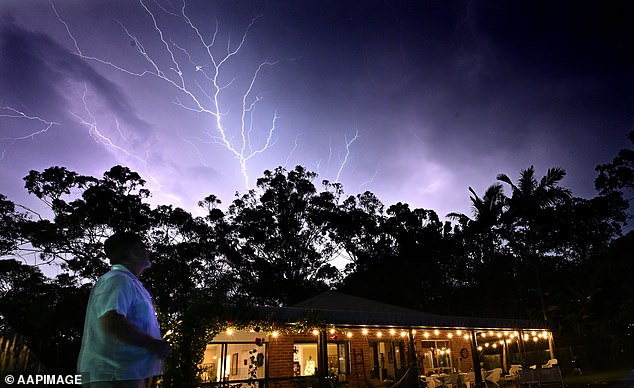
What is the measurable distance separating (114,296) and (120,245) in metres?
0.35

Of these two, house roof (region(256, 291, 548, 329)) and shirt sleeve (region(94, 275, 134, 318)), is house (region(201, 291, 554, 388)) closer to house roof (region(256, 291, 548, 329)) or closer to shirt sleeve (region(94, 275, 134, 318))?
house roof (region(256, 291, 548, 329))

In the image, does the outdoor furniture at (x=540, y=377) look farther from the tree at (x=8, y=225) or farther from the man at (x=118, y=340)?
the tree at (x=8, y=225)

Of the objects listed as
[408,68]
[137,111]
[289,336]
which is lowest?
[289,336]

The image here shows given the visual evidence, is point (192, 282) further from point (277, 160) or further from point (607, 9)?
point (607, 9)

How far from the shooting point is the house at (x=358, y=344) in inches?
349

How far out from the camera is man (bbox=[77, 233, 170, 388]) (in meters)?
1.52

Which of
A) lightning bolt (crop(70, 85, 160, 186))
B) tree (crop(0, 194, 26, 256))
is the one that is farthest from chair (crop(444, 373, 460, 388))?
tree (crop(0, 194, 26, 256))

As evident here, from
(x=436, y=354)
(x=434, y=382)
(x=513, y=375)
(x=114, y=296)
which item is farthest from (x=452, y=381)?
(x=114, y=296)

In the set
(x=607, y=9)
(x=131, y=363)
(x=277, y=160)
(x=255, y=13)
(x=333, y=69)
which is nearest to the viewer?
(x=131, y=363)

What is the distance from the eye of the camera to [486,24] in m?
15.2

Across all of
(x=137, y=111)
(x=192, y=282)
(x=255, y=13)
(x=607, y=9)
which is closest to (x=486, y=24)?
(x=607, y=9)

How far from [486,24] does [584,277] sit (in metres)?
15.0

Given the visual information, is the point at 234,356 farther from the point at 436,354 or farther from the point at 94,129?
the point at 94,129

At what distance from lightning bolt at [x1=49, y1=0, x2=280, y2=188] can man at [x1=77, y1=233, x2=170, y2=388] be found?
12.6 meters
